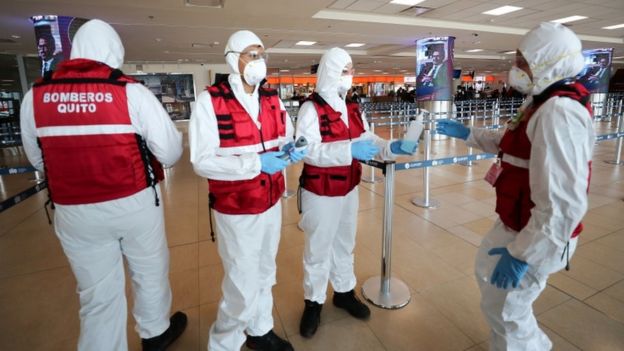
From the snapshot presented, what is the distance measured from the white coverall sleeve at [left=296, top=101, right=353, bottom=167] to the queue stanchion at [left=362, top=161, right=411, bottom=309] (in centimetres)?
52

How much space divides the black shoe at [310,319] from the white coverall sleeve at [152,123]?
1434mm

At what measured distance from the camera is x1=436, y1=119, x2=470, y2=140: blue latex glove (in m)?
2.18

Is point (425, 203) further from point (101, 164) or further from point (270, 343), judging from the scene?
point (101, 164)

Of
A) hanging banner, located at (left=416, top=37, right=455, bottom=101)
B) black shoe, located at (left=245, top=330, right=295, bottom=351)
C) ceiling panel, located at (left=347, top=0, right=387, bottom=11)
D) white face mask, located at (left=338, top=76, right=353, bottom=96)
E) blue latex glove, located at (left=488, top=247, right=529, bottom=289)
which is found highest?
ceiling panel, located at (left=347, top=0, right=387, bottom=11)

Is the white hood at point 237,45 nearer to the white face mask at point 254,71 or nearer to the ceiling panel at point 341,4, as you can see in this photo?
the white face mask at point 254,71

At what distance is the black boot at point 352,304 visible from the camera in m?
2.46

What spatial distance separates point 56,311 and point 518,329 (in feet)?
10.8

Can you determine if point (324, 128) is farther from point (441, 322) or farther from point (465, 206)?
point (465, 206)

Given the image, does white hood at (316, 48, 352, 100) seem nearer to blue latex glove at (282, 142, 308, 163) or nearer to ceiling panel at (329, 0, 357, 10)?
blue latex glove at (282, 142, 308, 163)

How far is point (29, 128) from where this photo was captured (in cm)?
172

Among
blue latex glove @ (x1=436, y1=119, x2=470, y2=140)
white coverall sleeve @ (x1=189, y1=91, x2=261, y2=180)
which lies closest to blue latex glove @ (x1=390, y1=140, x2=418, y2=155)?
blue latex glove @ (x1=436, y1=119, x2=470, y2=140)

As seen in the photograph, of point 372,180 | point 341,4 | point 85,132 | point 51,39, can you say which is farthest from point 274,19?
point 85,132

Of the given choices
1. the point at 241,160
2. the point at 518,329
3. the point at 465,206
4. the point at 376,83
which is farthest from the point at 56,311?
the point at 376,83

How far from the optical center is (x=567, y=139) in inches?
51.1
